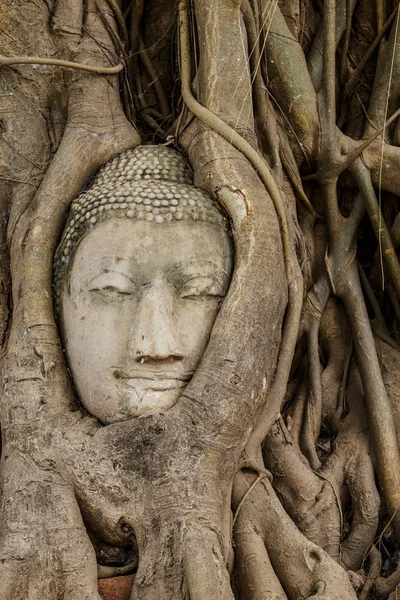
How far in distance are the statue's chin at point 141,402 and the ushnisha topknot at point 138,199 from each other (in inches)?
19.5

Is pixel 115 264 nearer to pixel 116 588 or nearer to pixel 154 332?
pixel 154 332

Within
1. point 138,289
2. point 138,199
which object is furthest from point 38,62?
point 138,289

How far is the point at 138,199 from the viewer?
8.71ft

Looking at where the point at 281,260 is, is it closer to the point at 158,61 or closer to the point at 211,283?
the point at 211,283

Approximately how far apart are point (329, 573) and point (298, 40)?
2.19 metres

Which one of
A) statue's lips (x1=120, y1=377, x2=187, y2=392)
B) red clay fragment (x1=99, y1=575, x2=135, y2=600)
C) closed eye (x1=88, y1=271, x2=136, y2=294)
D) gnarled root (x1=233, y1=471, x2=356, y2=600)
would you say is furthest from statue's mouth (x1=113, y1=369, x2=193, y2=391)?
red clay fragment (x1=99, y1=575, x2=135, y2=600)

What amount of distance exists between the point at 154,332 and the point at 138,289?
19cm

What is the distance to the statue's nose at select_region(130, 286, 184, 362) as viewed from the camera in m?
2.44

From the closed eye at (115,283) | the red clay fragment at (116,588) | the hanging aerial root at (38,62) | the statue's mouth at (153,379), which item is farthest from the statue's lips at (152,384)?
the hanging aerial root at (38,62)

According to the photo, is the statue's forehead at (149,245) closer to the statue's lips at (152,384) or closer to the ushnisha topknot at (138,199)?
the ushnisha topknot at (138,199)

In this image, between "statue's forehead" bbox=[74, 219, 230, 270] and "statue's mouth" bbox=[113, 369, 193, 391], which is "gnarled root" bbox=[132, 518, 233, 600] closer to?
"statue's mouth" bbox=[113, 369, 193, 391]

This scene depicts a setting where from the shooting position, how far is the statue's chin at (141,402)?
8.06 feet

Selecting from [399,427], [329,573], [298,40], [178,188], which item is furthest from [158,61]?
[329,573]

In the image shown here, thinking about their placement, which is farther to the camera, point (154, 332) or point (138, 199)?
A: point (138, 199)
